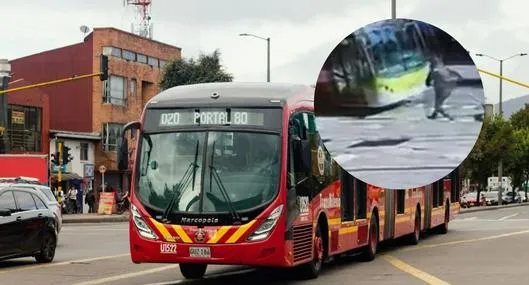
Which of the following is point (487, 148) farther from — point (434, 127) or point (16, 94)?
point (434, 127)

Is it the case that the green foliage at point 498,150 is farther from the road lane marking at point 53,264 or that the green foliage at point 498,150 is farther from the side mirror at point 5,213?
the side mirror at point 5,213

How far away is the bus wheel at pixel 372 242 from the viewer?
58.2 ft

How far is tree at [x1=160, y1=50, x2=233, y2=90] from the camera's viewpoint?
204 ft

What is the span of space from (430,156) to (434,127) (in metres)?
0.20

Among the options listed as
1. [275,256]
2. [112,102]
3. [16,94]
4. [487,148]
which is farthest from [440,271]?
[487,148]

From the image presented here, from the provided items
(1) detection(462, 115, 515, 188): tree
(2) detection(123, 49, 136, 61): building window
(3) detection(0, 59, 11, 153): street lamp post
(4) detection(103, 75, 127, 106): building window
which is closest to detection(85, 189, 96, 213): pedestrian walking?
(3) detection(0, 59, 11, 153): street lamp post

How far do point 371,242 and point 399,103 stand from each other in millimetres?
12020

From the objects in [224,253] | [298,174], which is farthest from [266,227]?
[298,174]

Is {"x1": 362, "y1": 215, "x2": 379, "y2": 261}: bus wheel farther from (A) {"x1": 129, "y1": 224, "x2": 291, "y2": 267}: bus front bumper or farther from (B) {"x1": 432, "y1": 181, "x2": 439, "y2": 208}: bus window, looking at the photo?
(B) {"x1": 432, "y1": 181, "x2": 439, "y2": 208}: bus window

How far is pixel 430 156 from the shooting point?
6.14 metres

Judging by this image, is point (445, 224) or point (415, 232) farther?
point (445, 224)

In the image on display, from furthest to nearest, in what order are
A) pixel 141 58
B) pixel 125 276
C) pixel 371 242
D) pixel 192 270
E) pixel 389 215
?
pixel 141 58
pixel 389 215
pixel 371 242
pixel 125 276
pixel 192 270

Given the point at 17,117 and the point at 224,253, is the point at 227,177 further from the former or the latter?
the point at 17,117

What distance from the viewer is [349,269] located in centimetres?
1616
